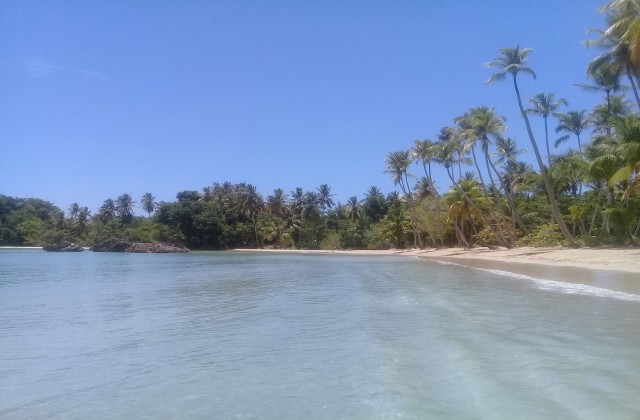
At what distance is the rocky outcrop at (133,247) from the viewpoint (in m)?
77.2

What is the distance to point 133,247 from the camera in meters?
80.1

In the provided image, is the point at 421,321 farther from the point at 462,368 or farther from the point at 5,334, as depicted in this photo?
the point at 5,334

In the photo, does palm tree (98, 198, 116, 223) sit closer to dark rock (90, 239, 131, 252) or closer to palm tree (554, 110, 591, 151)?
dark rock (90, 239, 131, 252)

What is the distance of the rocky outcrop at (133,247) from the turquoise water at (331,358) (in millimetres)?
62322

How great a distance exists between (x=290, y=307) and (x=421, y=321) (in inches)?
174

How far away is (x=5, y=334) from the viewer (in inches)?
468

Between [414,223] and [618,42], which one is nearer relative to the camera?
[618,42]

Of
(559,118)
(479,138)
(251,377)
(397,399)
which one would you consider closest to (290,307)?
(251,377)

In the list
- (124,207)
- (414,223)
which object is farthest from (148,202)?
(414,223)

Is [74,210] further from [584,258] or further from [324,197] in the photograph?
[584,258]

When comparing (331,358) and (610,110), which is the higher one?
(610,110)

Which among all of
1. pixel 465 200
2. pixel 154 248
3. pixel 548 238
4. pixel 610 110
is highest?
pixel 610 110

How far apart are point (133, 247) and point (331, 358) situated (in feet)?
252

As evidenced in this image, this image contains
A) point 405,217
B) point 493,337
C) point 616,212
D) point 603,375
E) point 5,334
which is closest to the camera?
point 603,375
